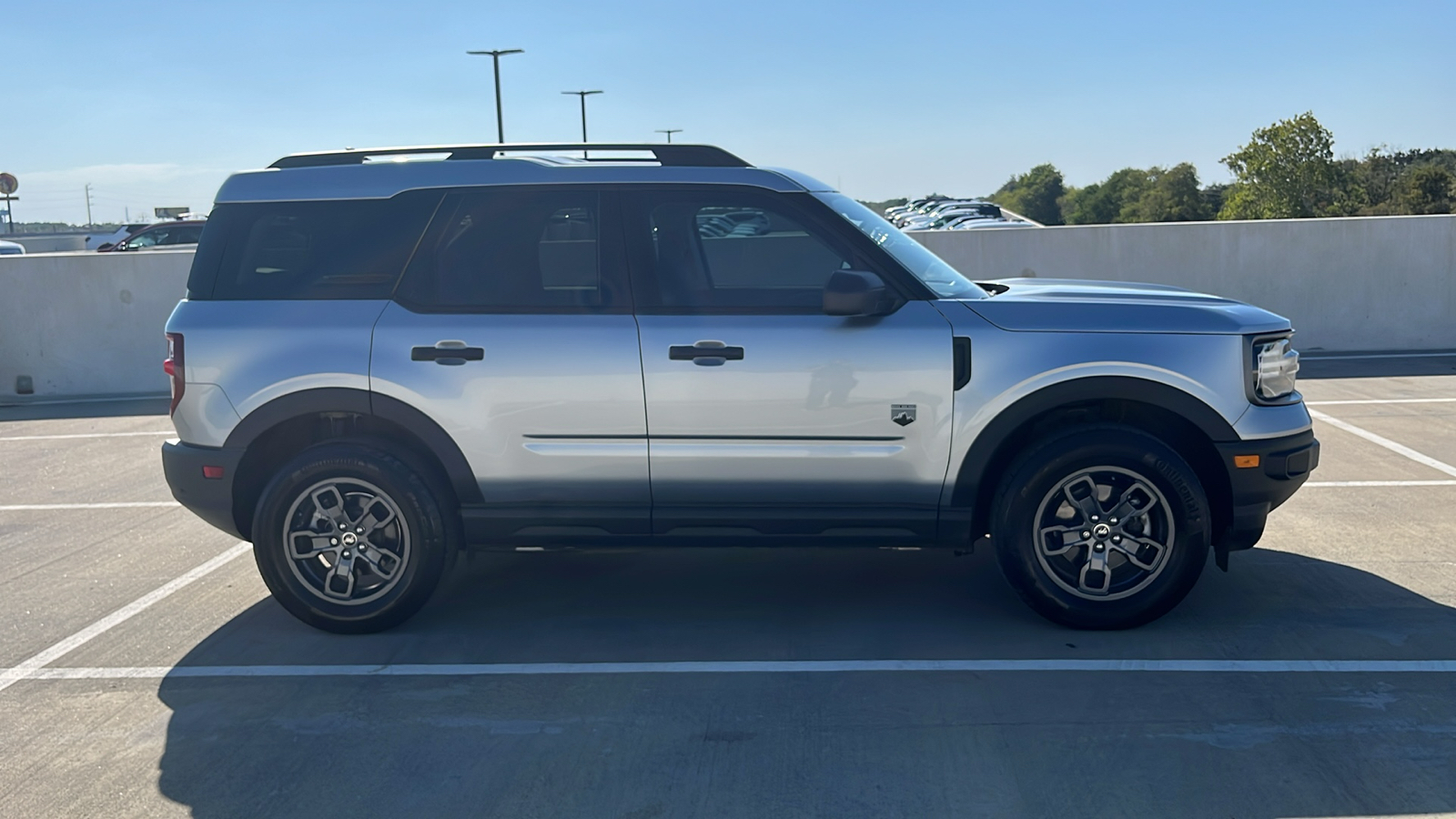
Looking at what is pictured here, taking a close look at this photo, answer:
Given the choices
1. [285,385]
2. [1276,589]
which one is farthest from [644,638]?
[1276,589]

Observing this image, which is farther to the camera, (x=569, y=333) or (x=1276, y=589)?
(x=1276, y=589)

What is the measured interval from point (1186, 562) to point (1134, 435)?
1.79ft

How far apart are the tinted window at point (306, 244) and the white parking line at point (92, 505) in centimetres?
314

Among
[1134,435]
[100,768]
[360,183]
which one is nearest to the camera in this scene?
[100,768]

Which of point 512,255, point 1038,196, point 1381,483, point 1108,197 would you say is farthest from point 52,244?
→ point 1038,196

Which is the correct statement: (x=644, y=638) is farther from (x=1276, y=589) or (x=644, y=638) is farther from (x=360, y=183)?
(x=1276, y=589)

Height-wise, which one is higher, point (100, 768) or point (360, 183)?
point (360, 183)

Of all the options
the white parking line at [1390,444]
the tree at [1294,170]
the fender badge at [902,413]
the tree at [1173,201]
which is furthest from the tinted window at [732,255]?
the tree at [1173,201]

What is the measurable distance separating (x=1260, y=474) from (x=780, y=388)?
6.27ft

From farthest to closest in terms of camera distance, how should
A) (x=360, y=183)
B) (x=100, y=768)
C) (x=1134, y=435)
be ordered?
(x=360, y=183)
(x=1134, y=435)
(x=100, y=768)

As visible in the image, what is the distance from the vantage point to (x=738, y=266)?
520 centimetres

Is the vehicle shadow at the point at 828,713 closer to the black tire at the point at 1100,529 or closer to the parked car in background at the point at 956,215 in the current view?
the black tire at the point at 1100,529

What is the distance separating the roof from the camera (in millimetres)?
5211

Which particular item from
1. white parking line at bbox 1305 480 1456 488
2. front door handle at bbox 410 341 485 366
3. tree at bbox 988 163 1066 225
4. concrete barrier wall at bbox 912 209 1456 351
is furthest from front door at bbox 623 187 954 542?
tree at bbox 988 163 1066 225
